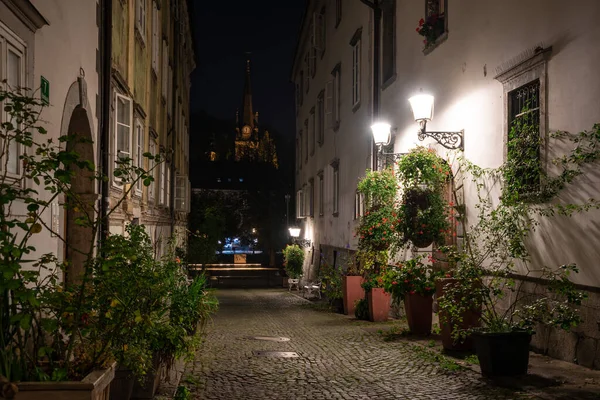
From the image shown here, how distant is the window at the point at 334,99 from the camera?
80.7ft

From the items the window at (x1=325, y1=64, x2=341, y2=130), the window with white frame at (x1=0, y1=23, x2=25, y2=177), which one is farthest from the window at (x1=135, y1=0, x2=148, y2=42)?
the window at (x1=325, y1=64, x2=341, y2=130)

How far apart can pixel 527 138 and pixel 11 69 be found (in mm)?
6843

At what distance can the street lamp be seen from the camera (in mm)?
11922

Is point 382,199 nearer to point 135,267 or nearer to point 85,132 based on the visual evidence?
point 85,132

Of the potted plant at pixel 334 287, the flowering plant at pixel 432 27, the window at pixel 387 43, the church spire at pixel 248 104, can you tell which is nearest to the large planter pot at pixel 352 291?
the potted plant at pixel 334 287

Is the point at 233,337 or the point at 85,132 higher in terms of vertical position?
the point at 85,132

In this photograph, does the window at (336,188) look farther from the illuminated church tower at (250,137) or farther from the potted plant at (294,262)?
the illuminated church tower at (250,137)

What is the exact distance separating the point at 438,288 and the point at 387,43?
919cm

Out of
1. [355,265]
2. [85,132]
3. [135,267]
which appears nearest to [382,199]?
[355,265]

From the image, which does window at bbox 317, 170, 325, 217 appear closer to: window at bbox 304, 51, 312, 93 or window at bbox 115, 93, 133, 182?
window at bbox 304, 51, 312, 93

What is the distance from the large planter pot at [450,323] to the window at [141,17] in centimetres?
804

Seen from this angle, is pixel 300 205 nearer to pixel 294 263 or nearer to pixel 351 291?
pixel 294 263

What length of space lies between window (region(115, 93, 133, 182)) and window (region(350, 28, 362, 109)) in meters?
9.87

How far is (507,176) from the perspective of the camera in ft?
32.4
